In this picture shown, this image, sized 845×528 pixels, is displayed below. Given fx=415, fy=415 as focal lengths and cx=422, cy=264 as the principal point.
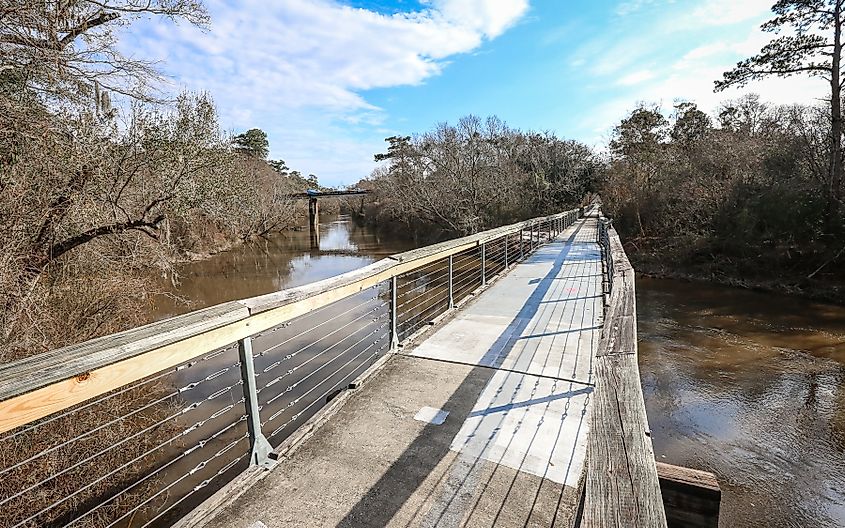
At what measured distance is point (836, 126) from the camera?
495 inches

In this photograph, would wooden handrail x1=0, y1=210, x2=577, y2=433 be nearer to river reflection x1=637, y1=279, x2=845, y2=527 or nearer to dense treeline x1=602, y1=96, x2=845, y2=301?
river reflection x1=637, y1=279, x2=845, y2=527

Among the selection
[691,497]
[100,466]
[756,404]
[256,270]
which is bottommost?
[756,404]

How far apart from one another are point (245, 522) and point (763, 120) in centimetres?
2331

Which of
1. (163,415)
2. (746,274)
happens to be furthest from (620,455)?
(746,274)

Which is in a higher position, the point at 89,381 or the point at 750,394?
the point at 89,381

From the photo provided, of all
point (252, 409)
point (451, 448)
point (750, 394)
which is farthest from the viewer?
point (750, 394)

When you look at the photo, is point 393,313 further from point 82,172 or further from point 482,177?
point 482,177

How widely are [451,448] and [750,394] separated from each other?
6.76 meters

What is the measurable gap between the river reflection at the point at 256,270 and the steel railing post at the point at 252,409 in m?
8.45

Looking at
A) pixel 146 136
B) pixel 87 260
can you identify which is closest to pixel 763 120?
pixel 146 136

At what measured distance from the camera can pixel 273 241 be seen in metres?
31.0

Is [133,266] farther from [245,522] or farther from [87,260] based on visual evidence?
[245,522]

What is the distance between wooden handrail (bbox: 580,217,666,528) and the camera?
930 millimetres

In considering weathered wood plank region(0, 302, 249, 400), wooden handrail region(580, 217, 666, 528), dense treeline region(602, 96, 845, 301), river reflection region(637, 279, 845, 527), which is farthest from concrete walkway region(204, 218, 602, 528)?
dense treeline region(602, 96, 845, 301)
